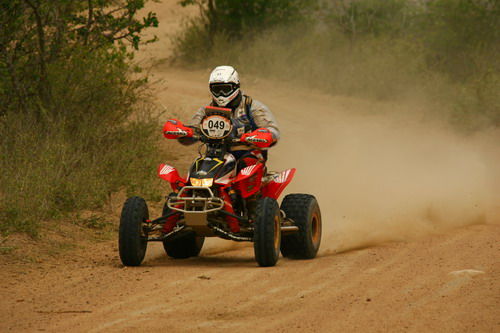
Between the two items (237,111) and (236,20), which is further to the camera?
(236,20)

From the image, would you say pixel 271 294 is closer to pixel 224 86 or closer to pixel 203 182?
pixel 203 182

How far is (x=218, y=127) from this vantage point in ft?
31.5

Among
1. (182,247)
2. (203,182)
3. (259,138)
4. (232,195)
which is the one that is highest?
(259,138)

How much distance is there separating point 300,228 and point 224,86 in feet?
6.02

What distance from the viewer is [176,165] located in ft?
54.5

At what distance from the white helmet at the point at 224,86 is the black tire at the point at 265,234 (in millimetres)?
1495

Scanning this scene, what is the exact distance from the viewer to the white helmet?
32.5 feet

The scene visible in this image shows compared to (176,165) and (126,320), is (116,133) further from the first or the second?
(126,320)

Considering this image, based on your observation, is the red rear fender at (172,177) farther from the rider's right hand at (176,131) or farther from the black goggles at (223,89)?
the black goggles at (223,89)

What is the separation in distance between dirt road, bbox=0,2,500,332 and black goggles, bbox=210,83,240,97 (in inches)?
75.8

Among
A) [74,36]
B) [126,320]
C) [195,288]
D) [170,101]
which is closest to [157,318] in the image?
[126,320]

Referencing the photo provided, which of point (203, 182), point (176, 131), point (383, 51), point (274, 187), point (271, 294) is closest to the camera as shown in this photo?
point (271, 294)

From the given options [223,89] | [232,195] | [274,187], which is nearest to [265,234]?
[232,195]

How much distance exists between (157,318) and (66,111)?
8440 mm
